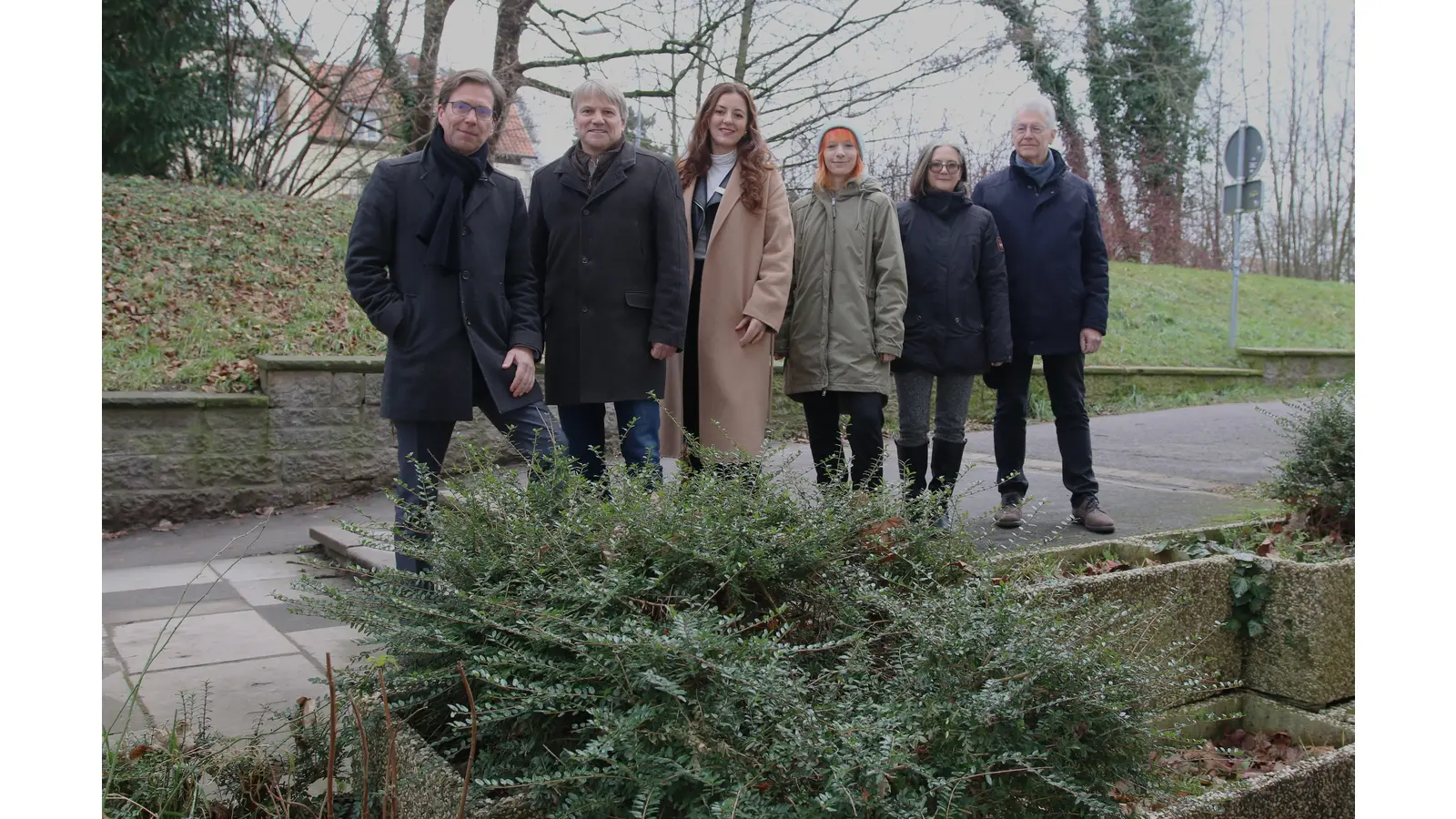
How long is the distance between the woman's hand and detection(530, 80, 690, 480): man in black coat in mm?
269

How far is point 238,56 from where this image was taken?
11.1m

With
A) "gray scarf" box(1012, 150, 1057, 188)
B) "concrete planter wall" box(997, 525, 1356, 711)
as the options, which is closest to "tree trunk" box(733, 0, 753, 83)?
"gray scarf" box(1012, 150, 1057, 188)

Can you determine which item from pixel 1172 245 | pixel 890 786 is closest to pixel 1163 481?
pixel 890 786

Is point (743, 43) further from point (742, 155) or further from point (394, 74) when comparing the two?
point (742, 155)

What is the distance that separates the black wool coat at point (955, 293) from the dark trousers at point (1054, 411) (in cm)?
25

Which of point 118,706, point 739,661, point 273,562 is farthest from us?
point 273,562

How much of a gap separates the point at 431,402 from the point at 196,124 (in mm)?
8804

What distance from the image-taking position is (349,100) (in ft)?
38.9

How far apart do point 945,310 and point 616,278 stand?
1.41 m

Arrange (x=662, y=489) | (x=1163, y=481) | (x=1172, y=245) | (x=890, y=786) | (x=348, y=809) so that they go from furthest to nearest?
1. (x=1172, y=245)
2. (x=1163, y=481)
3. (x=662, y=489)
4. (x=348, y=809)
5. (x=890, y=786)

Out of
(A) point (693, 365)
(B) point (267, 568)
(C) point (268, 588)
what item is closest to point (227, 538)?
(B) point (267, 568)

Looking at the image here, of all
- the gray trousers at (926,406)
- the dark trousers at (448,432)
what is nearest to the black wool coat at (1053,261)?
the gray trousers at (926,406)

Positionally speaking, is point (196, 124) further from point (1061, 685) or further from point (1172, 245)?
point (1172, 245)

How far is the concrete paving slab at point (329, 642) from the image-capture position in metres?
3.56
